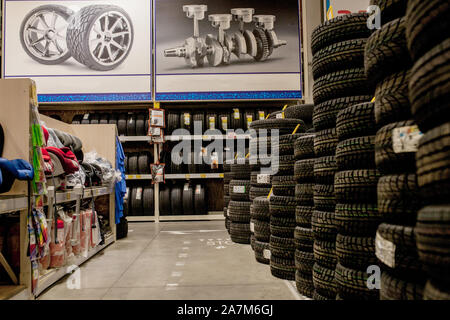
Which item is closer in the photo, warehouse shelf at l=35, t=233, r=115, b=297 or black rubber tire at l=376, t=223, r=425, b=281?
black rubber tire at l=376, t=223, r=425, b=281

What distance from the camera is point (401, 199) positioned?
42.1 inches

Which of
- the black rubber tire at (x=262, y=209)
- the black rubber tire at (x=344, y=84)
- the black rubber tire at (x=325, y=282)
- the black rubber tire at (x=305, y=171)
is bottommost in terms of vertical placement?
the black rubber tire at (x=325, y=282)

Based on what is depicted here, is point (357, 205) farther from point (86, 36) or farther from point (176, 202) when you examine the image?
point (86, 36)

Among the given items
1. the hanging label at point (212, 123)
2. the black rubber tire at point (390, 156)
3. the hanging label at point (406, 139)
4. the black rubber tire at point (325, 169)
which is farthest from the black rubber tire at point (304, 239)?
the hanging label at point (212, 123)

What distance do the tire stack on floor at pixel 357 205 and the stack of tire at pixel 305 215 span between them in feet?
1.75

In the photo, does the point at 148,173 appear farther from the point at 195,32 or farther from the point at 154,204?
the point at 195,32

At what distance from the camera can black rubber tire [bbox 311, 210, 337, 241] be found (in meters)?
1.74

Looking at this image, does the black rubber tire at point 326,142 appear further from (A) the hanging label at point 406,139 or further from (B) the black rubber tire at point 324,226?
(A) the hanging label at point 406,139

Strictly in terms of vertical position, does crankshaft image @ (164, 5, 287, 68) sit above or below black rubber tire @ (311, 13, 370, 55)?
above

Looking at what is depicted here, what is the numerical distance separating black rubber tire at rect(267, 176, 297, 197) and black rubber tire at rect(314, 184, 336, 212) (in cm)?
55

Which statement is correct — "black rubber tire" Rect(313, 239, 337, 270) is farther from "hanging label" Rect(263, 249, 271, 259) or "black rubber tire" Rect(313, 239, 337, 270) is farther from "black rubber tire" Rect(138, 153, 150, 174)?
"black rubber tire" Rect(138, 153, 150, 174)

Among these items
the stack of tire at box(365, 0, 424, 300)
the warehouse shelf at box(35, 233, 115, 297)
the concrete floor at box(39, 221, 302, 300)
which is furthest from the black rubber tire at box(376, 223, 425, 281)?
the warehouse shelf at box(35, 233, 115, 297)

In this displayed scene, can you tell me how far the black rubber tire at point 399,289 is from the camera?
40.5 inches

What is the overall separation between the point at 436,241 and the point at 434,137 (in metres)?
0.24
